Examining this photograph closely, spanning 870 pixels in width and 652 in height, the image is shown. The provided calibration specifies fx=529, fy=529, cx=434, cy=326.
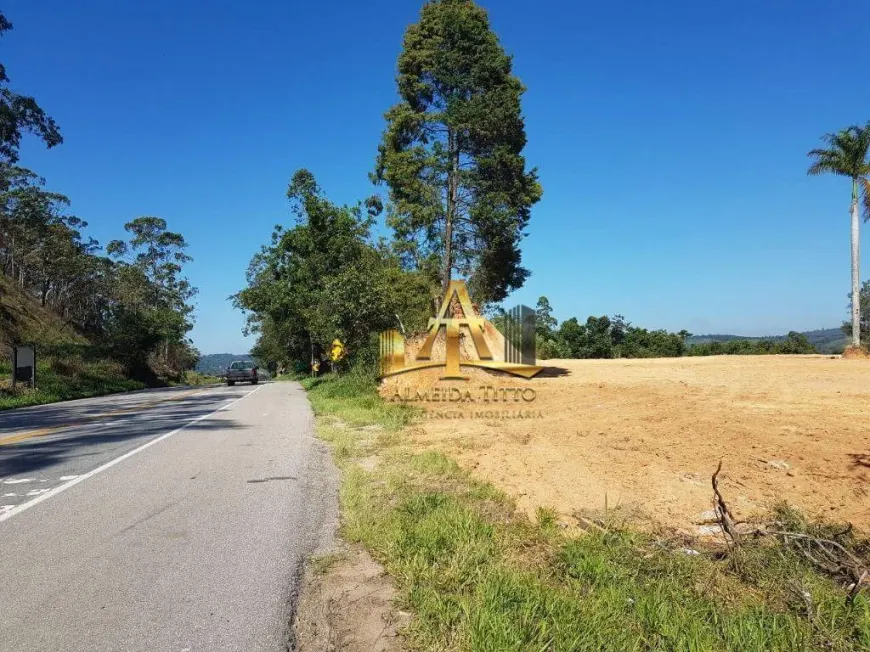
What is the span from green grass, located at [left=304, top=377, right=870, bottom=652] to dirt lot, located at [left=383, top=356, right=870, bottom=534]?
0.83 m

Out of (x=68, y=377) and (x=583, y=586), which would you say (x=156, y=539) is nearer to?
(x=583, y=586)

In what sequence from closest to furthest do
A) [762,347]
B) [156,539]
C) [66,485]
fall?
1. [156,539]
2. [66,485]
3. [762,347]

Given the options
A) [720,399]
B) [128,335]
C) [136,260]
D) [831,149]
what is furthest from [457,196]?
[136,260]

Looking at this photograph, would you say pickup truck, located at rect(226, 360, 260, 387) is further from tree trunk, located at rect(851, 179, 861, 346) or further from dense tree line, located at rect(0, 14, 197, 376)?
tree trunk, located at rect(851, 179, 861, 346)

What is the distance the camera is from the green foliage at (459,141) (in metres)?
19.9

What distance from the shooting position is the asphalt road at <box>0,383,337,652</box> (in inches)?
136

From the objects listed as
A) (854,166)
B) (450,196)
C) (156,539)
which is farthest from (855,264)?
(156,539)

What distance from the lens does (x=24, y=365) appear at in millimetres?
21891

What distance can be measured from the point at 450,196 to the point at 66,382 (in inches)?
819

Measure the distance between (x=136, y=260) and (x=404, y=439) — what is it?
64277 millimetres

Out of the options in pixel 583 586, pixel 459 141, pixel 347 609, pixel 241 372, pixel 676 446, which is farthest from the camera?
pixel 241 372

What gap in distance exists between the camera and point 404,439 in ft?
35.0

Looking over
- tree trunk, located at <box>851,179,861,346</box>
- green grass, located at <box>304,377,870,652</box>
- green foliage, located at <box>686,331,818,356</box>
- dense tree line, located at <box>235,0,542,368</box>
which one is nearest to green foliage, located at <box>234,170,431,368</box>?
dense tree line, located at <box>235,0,542,368</box>

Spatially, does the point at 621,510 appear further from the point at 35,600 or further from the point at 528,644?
the point at 35,600
